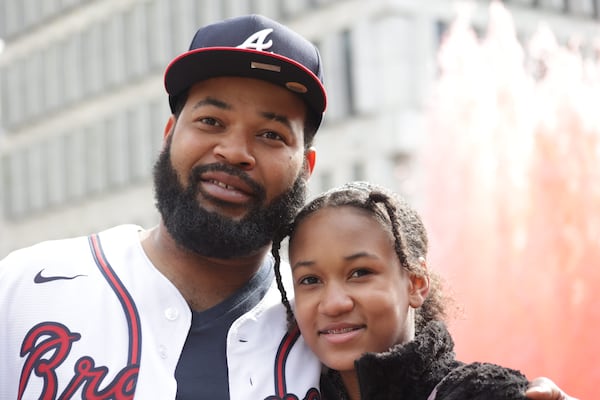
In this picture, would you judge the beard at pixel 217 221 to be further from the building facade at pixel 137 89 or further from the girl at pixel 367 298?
the building facade at pixel 137 89

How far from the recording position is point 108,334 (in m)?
3.57

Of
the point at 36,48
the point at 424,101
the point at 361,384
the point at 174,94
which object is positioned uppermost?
the point at 36,48

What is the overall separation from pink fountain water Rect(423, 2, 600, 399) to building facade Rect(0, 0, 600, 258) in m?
2.69

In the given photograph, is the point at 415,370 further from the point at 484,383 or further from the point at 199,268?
the point at 199,268

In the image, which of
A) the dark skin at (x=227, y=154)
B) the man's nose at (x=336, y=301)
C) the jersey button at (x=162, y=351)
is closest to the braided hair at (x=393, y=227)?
the dark skin at (x=227, y=154)

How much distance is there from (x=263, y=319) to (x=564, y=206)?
50.6 ft

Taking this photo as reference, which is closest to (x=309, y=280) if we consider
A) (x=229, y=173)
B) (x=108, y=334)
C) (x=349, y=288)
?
(x=349, y=288)

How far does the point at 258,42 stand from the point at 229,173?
454 millimetres

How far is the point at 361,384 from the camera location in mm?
3520

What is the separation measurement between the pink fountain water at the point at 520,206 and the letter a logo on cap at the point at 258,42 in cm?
1281

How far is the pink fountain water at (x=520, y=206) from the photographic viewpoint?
58.4 ft

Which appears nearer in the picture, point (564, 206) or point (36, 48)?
point (564, 206)

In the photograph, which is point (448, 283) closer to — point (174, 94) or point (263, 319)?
point (263, 319)

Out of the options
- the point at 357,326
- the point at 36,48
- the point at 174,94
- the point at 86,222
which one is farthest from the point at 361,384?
the point at 36,48
